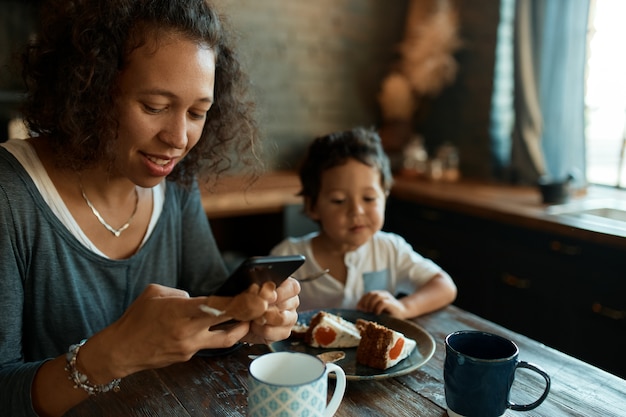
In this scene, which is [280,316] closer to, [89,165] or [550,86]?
[89,165]

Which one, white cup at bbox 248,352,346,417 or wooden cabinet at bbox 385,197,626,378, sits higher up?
white cup at bbox 248,352,346,417

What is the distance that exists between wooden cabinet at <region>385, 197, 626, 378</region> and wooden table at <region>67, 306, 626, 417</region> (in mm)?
1302

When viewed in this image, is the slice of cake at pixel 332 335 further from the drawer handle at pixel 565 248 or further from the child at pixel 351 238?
the drawer handle at pixel 565 248

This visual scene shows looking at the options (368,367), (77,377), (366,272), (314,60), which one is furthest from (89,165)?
(314,60)

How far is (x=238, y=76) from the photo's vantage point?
1.47 metres

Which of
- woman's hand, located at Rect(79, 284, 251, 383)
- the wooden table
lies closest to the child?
the wooden table

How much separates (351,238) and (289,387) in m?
0.97

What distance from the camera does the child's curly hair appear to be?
1.76 metres

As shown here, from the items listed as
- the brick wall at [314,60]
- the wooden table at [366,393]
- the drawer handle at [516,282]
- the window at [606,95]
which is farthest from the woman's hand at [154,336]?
the window at [606,95]

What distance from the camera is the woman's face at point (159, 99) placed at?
1135 mm

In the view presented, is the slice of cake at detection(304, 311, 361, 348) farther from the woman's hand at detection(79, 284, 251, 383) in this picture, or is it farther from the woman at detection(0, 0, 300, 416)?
the woman's hand at detection(79, 284, 251, 383)

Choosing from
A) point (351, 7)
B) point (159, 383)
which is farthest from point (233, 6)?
point (159, 383)

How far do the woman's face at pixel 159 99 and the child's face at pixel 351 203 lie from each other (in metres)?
0.61

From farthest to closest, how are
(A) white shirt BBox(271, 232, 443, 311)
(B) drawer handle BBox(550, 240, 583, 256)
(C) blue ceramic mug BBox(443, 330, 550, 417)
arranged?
(B) drawer handle BBox(550, 240, 583, 256) < (A) white shirt BBox(271, 232, 443, 311) < (C) blue ceramic mug BBox(443, 330, 550, 417)
